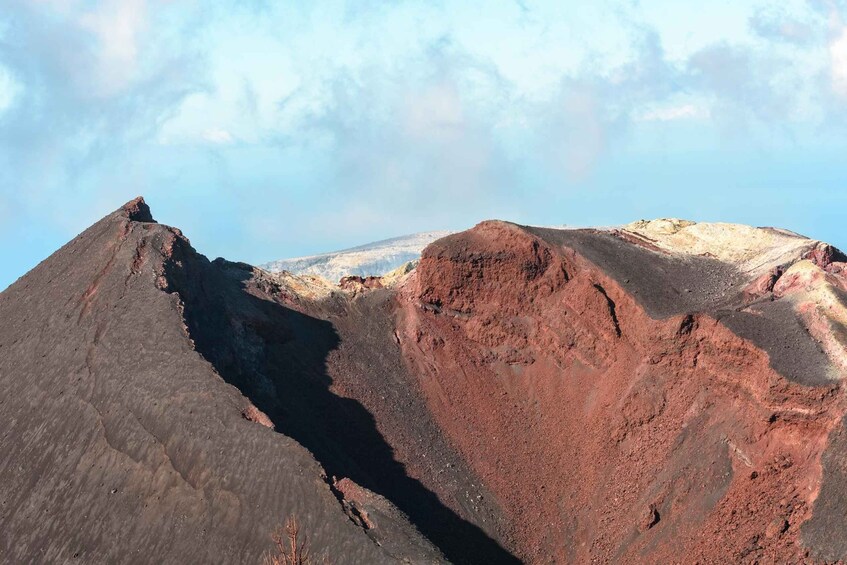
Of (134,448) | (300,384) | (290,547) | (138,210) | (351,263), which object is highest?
(351,263)

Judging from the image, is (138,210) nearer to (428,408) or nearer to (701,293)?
(428,408)

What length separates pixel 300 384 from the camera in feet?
132

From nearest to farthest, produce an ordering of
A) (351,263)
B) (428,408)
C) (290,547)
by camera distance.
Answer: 1. (290,547)
2. (428,408)
3. (351,263)

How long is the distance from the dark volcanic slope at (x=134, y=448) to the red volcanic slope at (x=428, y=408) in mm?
87

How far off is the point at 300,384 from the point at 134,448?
12393 millimetres

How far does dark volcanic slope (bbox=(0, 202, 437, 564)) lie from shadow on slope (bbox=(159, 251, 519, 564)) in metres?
2.85

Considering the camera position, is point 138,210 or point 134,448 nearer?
point 134,448

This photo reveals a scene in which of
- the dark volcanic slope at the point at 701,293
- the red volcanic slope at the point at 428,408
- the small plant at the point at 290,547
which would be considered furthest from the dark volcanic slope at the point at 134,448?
the dark volcanic slope at the point at 701,293

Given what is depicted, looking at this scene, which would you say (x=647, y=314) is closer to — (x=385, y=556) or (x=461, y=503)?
(x=461, y=503)

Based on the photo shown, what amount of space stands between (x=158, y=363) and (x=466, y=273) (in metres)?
19.6

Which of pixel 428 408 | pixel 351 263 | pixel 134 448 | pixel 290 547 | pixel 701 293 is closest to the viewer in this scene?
pixel 290 547

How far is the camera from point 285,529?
78.5 ft

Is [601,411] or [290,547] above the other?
[601,411]

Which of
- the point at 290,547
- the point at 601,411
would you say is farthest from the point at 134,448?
the point at 601,411
